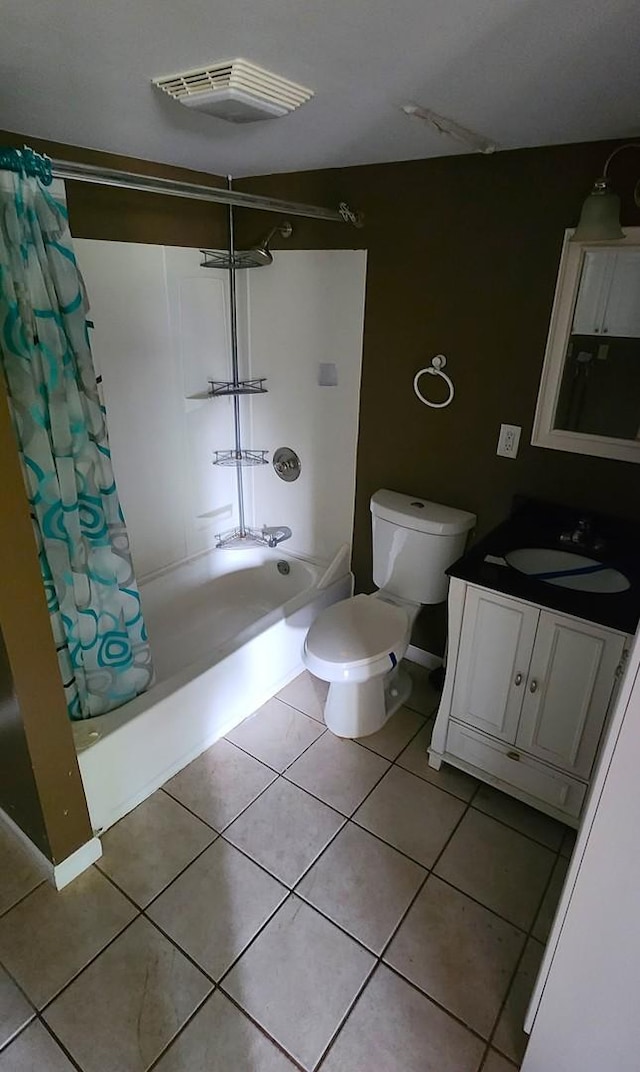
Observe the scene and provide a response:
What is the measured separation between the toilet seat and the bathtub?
0.83ft

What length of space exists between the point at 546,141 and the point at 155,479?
1884 mm

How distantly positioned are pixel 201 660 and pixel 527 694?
112 centimetres

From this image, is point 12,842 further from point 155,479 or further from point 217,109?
point 217,109

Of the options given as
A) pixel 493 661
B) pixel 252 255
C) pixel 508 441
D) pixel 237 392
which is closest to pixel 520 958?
pixel 493 661

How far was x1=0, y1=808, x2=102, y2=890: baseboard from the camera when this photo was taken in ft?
5.55

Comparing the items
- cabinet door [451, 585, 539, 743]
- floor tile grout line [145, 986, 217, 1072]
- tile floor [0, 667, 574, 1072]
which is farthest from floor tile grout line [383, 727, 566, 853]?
floor tile grout line [145, 986, 217, 1072]

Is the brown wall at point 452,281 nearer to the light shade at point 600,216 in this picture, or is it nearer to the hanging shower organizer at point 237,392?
the hanging shower organizer at point 237,392

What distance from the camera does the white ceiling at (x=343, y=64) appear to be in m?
0.99

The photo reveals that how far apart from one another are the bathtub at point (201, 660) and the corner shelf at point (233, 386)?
78cm

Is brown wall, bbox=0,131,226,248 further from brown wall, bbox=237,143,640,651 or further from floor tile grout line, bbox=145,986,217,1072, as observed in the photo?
floor tile grout line, bbox=145,986,217,1072

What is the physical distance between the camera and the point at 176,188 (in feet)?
5.50

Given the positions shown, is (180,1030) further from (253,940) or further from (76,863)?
(76,863)

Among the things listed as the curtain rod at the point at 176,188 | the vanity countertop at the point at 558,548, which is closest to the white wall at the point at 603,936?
the vanity countertop at the point at 558,548

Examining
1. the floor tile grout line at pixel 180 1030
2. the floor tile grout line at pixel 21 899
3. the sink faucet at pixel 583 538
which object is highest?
the sink faucet at pixel 583 538
